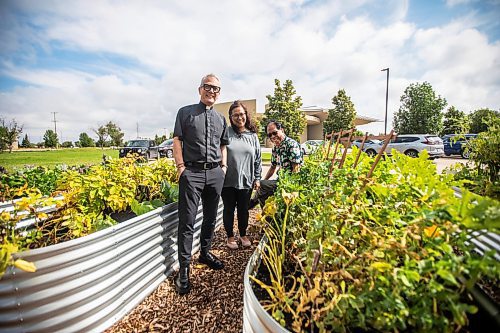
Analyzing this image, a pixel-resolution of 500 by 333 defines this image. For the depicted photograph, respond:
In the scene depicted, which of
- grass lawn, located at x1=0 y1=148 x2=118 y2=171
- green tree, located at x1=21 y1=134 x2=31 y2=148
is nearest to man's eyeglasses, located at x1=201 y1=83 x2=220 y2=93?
grass lawn, located at x1=0 y1=148 x2=118 y2=171

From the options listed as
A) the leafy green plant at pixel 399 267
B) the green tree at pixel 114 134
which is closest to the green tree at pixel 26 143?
the green tree at pixel 114 134

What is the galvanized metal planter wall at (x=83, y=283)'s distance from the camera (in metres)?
1.53

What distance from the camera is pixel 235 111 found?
301cm

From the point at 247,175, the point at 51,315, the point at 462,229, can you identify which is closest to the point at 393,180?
the point at 462,229

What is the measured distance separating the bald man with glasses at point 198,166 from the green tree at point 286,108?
60.1ft

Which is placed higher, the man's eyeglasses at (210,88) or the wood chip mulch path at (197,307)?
the man's eyeglasses at (210,88)

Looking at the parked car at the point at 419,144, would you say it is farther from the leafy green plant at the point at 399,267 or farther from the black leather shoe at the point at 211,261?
the leafy green plant at the point at 399,267

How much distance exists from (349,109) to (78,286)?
29.7m

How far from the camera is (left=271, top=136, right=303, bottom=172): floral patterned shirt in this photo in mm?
3145

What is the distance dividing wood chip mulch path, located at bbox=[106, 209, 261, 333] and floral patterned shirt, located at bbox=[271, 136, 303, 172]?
52.4 inches

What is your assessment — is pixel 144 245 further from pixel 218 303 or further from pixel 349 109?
pixel 349 109

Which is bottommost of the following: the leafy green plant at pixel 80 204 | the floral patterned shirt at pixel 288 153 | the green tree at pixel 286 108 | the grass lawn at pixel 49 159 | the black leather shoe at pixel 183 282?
the black leather shoe at pixel 183 282

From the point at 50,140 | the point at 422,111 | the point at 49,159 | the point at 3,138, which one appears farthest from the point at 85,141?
the point at 422,111

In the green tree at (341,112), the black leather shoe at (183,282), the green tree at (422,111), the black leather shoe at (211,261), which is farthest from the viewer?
the green tree at (422,111)
